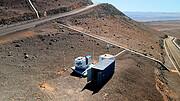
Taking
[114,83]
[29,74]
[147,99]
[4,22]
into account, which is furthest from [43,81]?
[4,22]

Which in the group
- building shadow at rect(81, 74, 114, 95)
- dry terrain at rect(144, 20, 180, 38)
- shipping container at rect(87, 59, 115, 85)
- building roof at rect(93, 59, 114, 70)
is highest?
building roof at rect(93, 59, 114, 70)

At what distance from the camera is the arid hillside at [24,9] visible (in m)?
38.3

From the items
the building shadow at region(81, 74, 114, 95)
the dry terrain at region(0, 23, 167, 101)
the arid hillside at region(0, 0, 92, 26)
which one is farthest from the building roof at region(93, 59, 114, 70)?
the arid hillside at region(0, 0, 92, 26)

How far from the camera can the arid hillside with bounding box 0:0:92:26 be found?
38.3 m

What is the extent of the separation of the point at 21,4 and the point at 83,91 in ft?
138

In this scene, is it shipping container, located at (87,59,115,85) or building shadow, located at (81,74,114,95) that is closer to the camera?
building shadow, located at (81,74,114,95)

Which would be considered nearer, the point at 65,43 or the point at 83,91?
the point at 83,91

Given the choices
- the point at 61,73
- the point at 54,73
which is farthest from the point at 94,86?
the point at 54,73

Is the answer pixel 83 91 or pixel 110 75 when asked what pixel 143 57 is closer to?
pixel 110 75

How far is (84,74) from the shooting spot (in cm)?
1916

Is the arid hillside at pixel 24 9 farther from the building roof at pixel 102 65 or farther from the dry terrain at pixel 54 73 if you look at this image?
the building roof at pixel 102 65

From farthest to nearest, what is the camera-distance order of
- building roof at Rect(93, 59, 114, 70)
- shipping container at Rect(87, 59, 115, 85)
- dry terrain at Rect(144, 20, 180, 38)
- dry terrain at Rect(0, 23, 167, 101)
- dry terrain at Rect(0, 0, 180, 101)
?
dry terrain at Rect(144, 20, 180, 38)
building roof at Rect(93, 59, 114, 70)
shipping container at Rect(87, 59, 115, 85)
dry terrain at Rect(0, 0, 180, 101)
dry terrain at Rect(0, 23, 167, 101)

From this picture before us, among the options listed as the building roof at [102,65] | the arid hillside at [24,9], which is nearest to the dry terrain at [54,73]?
the building roof at [102,65]

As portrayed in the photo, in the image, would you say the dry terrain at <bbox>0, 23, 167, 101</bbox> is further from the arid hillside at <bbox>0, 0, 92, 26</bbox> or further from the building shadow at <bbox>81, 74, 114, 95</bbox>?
the arid hillside at <bbox>0, 0, 92, 26</bbox>
